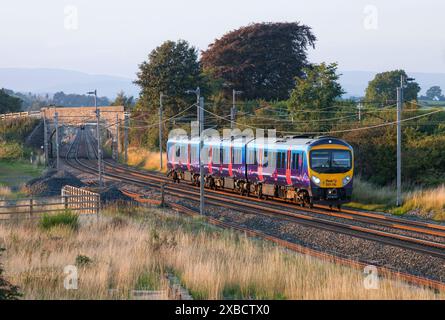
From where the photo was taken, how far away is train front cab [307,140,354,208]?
28755 mm

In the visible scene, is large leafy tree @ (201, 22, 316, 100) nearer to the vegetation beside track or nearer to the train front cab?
the vegetation beside track

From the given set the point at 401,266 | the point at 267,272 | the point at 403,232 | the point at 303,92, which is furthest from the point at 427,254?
the point at 303,92

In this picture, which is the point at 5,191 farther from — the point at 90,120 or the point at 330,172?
the point at 90,120

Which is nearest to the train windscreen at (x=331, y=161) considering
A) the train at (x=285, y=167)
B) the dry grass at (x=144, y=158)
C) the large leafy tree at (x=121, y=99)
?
the train at (x=285, y=167)

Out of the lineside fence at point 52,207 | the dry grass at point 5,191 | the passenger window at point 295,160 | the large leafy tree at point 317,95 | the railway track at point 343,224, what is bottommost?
the dry grass at point 5,191

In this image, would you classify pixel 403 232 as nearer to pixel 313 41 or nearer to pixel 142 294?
pixel 142 294

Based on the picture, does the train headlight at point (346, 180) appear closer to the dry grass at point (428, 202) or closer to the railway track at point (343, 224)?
the railway track at point (343, 224)

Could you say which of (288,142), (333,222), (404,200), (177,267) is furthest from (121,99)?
(177,267)

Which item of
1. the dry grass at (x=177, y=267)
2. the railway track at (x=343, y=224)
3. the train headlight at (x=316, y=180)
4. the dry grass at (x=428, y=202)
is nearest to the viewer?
the dry grass at (x=177, y=267)

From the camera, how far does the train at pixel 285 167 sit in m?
28.9

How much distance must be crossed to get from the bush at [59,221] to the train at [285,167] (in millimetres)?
10272

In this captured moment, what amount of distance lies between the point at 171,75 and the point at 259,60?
12.5 meters
